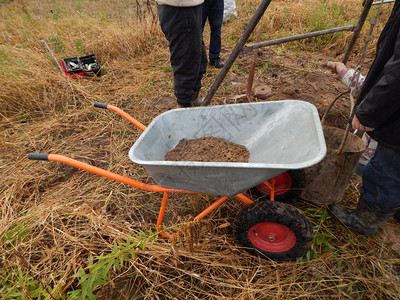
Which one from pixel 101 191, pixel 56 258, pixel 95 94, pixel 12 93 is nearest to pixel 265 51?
pixel 95 94

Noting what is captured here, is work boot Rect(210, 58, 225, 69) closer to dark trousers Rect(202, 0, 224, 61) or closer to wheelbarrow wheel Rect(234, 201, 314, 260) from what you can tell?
dark trousers Rect(202, 0, 224, 61)

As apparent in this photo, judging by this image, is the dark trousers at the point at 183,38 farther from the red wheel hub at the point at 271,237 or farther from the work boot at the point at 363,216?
the work boot at the point at 363,216

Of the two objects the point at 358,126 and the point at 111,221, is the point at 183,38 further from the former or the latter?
the point at 111,221

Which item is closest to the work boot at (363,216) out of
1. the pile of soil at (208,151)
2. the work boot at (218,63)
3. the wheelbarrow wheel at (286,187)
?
the wheelbarrow wheel at (286,187)

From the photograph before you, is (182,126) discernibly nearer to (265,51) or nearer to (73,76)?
(73,76)

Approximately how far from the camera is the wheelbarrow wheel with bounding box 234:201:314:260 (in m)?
1.29

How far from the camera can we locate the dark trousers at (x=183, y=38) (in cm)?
193

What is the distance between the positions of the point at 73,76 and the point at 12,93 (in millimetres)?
942

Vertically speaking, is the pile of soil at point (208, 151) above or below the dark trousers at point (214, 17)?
below

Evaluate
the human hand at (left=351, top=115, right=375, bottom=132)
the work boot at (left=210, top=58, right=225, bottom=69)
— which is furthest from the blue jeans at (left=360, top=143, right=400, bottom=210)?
the work boot at (left=210, top=58, right=225, bottom=69)

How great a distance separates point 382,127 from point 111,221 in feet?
6.45

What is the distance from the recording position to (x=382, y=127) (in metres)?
1.24

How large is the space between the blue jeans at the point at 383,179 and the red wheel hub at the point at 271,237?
0.61m

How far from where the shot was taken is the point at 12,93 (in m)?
3.04
